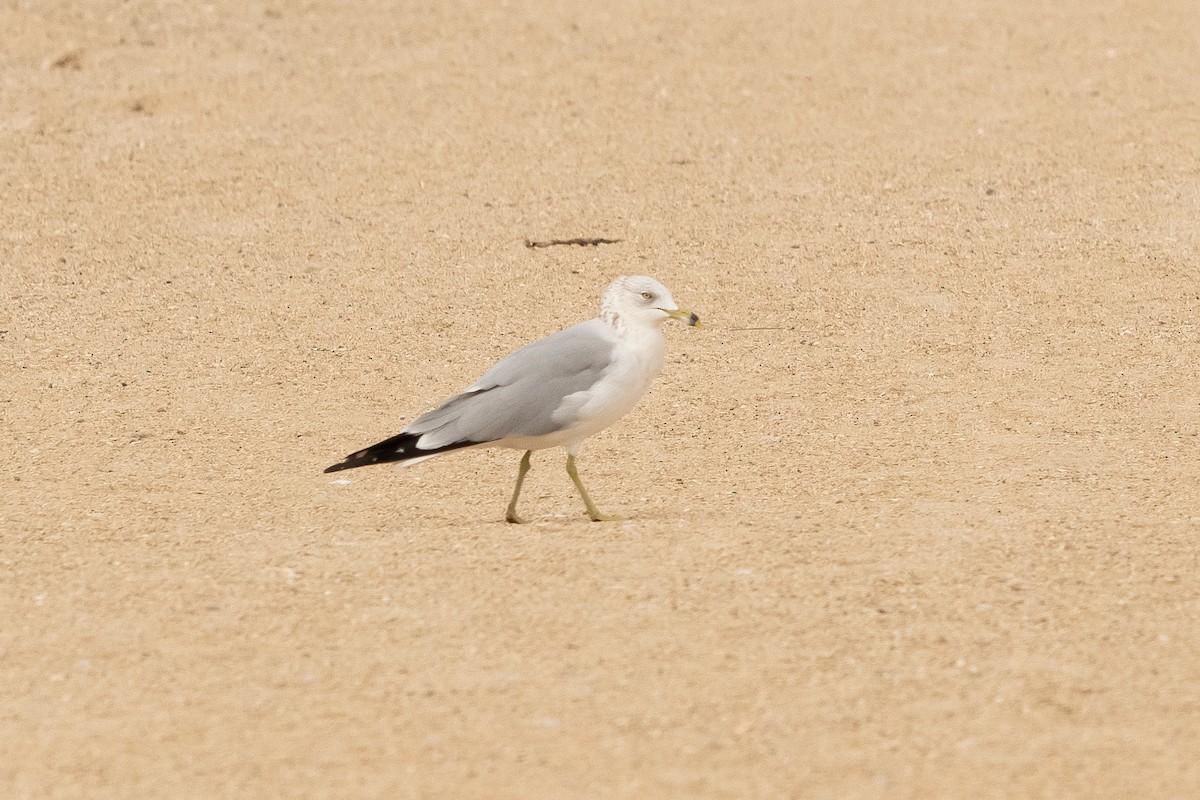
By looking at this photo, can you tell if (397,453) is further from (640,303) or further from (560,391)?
(640,303)

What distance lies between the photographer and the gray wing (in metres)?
5.01

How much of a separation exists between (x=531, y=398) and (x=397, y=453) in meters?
0.44

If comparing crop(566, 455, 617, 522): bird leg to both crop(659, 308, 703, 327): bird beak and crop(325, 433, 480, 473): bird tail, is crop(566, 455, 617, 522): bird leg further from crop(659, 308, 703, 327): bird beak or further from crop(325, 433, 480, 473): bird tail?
crop(659, 308, 703, 327): bird beak

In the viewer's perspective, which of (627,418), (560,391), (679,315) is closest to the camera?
(560,391)

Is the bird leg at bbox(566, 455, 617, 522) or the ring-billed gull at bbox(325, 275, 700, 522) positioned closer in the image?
the ring-billed gull at bbox(325, 275, 700, 522)

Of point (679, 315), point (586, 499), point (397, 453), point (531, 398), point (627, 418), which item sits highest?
point (679, 315)

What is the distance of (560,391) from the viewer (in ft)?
16.4

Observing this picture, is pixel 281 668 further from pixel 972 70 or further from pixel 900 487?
pixel 972 70

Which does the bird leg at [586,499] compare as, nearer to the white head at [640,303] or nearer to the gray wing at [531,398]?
the gray wing at [531,398]

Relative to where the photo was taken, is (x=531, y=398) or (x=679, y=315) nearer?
(x=531, y=398)

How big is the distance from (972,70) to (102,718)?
8.83 meters

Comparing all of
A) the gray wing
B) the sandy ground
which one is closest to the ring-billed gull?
the gray wing

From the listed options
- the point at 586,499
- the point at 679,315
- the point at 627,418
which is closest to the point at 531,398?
the point at 586,499

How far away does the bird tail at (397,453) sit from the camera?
5.03 metres
